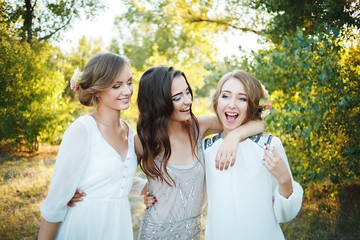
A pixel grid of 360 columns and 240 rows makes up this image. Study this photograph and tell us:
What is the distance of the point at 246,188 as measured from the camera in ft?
6.64

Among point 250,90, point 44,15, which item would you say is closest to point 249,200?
point 250,90

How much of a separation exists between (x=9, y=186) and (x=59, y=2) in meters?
2.42

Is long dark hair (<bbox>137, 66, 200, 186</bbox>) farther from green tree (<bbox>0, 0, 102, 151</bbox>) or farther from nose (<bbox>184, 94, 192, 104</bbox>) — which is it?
green tree (<bbox>0, 0, 102, 151</bbox>)

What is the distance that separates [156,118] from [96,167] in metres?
0.66

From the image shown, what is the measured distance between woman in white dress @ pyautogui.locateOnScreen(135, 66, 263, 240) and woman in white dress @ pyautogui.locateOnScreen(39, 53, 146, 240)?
0.66 feet

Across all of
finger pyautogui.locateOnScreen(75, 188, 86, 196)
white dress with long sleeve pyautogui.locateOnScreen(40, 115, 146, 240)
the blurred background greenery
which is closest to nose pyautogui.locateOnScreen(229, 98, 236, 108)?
white dress with long sleeve pyautogui.locateOnScreen(40, 115, 146, 240)

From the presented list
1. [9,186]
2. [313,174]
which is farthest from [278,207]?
[9,186]

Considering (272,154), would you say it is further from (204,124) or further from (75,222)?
(75,222)

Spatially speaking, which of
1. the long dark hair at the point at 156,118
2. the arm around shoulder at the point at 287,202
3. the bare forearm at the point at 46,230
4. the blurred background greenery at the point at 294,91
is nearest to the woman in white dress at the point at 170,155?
the long dark hair at the point at 156,118

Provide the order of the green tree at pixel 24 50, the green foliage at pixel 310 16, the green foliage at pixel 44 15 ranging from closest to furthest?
the green tree at pixel 24 50 → the green foliage at pixel 44 15 → the green foliage at pixel 310 16

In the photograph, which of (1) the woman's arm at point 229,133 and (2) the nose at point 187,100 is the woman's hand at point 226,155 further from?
(2) the nose at point 187,100

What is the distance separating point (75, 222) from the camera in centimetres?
198

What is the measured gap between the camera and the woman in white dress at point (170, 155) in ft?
7.09

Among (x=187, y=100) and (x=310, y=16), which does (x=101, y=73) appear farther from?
(x=310, y=16)
